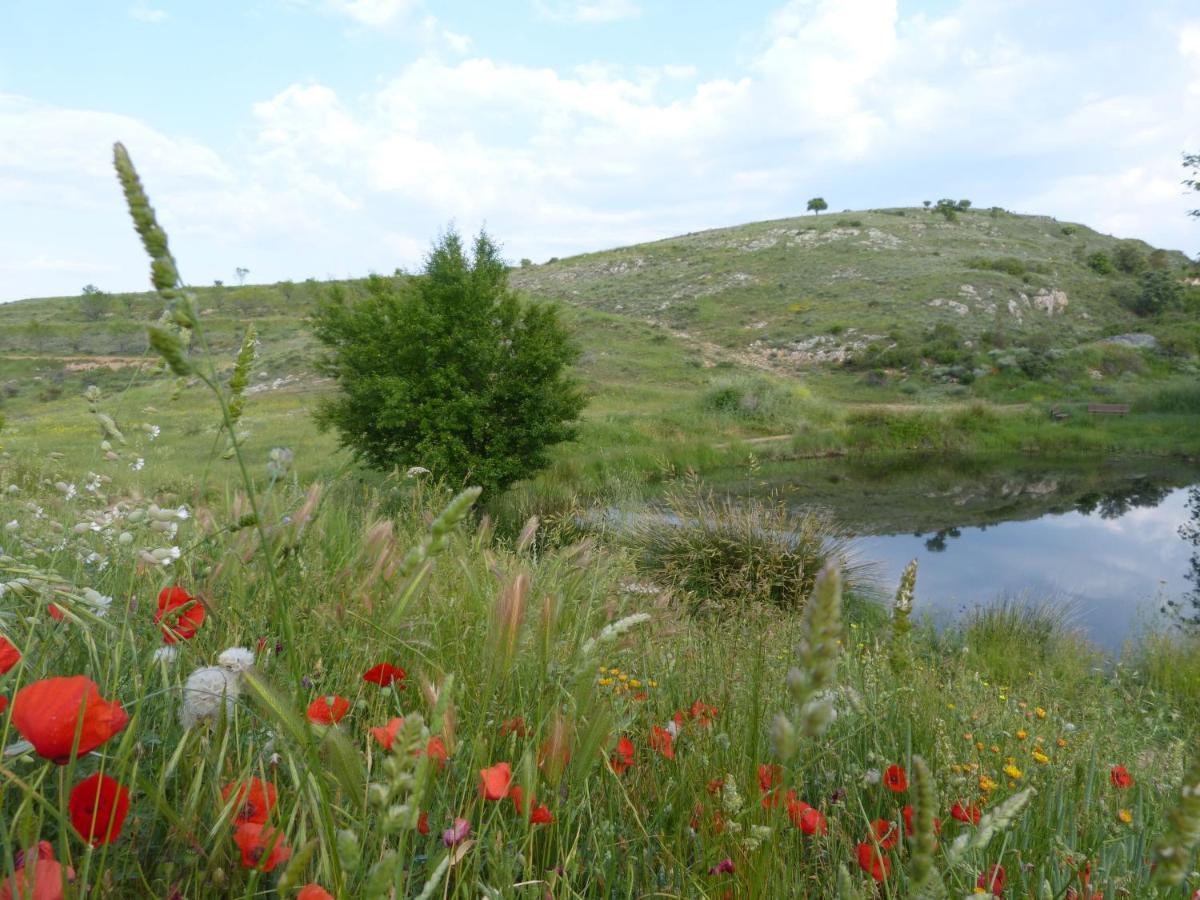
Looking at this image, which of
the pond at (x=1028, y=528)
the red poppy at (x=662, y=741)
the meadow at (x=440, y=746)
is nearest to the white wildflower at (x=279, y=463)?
the meadow at (x=440, y=746)

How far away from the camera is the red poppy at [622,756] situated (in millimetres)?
1701

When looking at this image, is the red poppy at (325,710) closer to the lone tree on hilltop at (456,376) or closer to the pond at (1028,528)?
the pond at (1028,528)

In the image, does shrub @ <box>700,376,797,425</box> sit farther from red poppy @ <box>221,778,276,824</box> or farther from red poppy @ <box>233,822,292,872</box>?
red poppy @ <box>233,822,292,872</box>

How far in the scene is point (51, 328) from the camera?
55.9 meters

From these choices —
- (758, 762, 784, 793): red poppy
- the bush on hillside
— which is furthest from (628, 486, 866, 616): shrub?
the bush on hillside

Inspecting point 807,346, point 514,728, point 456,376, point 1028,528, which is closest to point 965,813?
point 514,728

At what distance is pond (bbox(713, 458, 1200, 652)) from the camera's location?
12.4m

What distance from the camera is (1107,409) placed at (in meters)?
27.9

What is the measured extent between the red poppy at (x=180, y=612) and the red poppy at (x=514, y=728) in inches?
28.1

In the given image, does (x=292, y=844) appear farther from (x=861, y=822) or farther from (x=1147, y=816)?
(x=1147, y=816)

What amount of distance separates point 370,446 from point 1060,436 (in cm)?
2231

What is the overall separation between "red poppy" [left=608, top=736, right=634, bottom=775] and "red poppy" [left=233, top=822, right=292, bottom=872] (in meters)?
0.80

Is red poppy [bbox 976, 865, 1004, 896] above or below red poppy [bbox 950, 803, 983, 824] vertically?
above

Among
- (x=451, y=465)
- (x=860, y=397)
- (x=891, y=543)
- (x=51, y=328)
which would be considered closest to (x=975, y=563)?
(x=891, y=543)
